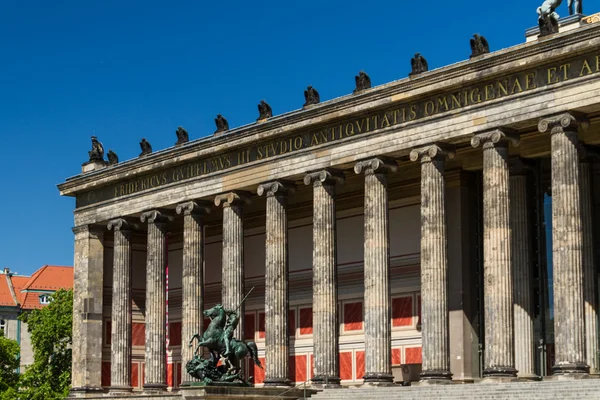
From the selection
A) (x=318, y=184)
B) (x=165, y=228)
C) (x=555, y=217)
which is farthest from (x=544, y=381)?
(x=165, y=228)

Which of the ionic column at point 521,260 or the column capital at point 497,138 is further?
the ionic column at point 521,260

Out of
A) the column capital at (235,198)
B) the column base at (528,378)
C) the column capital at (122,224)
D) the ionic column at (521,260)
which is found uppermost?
the column capital at (235,198)

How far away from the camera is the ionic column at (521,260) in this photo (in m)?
42.7

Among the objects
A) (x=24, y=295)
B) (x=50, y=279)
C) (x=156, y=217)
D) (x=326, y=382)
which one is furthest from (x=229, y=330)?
(x=50, y=279)

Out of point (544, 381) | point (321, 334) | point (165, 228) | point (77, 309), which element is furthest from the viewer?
point (77, 309)

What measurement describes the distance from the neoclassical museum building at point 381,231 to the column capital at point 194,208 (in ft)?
0.28

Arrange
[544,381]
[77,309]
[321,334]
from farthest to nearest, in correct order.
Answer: [77,309], [321,334], [544,381]

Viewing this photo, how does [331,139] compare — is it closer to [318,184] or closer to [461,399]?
[318,184]

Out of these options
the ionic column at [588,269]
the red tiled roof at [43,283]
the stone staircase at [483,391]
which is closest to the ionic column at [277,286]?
the stone staircase at [483,391]

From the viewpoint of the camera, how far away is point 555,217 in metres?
37.4

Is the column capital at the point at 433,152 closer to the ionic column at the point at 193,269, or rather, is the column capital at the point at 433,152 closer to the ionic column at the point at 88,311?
the ionic column at the point at 193,269

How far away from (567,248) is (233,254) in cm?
1615

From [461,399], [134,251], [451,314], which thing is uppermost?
[134,251]

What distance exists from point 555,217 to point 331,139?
10.5 metres
